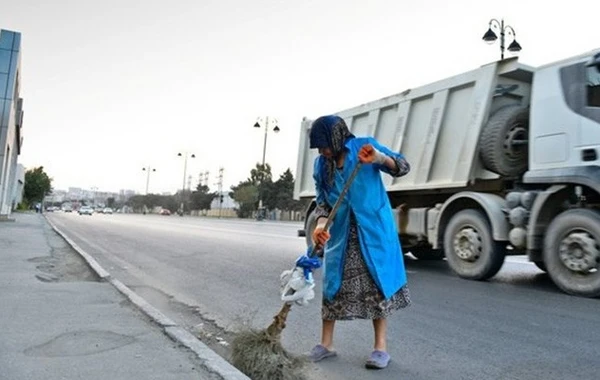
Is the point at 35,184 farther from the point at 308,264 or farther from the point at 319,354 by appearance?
the point at 308,264

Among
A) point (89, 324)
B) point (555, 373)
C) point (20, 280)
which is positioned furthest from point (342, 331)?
point (20, 280)

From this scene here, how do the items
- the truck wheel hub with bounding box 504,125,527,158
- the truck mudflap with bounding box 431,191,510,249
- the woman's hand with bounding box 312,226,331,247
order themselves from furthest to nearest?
the truck wheel hub with bounding box 504,125,527,158 → the truck mudflap with bounding box 431,191,510,249 → the woman's hand with bounding box 312,226,331,247

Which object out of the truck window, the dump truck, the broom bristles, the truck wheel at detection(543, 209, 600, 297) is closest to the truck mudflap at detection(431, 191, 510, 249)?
the dump truck

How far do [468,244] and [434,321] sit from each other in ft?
9.11

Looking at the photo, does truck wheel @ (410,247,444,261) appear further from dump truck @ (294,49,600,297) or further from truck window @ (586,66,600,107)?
truck window @ (586,66,600,107)

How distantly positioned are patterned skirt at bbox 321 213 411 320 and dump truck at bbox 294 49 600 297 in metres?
3.70

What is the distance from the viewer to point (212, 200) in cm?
10031

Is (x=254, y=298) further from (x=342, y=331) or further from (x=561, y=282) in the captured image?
(x=561, y=282)

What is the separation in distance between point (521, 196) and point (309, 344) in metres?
4.14

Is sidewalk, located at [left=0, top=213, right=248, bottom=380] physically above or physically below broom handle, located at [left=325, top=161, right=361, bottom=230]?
below

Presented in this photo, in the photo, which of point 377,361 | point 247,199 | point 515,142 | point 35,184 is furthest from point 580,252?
point 35,184

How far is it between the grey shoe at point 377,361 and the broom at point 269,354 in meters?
0.51

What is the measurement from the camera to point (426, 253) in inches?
418

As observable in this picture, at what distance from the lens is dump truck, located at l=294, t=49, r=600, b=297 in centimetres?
627
